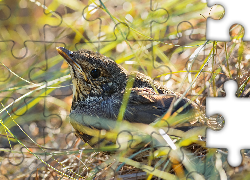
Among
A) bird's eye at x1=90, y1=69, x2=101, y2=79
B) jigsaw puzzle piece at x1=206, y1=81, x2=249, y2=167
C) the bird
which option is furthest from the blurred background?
jigsaw puzzle piece at x1=206, y1=81, x2=249, y2=167

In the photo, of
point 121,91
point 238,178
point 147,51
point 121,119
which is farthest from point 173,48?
point 238,178

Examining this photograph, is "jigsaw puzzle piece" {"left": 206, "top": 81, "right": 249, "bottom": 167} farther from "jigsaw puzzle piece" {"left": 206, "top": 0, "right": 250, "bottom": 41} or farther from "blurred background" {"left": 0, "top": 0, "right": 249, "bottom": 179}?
"blurred background" {"left": 0, "top": 0, "right": 249, "bottom": 179}

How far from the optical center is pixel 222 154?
2.94m

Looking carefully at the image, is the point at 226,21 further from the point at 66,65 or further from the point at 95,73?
the point at 66,65

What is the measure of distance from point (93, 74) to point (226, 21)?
1.61 metres

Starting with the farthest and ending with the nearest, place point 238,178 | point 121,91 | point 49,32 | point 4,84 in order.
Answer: point 49,32 < point 4,84 < point 121,91 < point 238,178

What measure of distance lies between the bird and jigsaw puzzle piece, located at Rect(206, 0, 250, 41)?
0.82 m

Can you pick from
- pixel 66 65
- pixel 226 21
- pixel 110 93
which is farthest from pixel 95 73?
pixel 226 21

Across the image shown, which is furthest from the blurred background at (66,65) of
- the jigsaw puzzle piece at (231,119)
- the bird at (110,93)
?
the jigsaw puzzle piece at (231,119)

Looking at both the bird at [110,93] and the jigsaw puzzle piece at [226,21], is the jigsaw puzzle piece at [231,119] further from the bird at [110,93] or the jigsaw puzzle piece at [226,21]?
the bird at [110,93]

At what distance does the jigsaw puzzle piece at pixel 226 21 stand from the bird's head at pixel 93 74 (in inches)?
53.1

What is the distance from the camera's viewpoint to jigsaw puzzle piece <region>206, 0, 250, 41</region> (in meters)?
2.47

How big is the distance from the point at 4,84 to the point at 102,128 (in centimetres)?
188

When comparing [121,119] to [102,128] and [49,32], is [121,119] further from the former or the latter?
[49,32]
